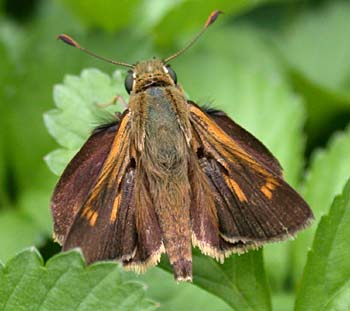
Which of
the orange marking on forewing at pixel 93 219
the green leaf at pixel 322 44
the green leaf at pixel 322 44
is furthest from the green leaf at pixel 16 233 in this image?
the green leaf at pixel 322 44

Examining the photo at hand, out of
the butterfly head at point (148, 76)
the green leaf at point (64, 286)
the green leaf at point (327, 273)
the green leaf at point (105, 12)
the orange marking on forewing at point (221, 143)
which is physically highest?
the green leaf at point (105, 12)

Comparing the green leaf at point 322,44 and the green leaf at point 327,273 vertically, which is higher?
the green leaf at point 322,44

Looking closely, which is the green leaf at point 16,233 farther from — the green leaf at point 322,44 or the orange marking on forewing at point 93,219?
the green leaf at point 322,44

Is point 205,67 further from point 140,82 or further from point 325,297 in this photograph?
point 325,297

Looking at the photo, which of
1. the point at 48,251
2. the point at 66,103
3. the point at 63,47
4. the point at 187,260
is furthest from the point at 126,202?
the point at 63,47

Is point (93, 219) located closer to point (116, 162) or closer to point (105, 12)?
point (116, 162)

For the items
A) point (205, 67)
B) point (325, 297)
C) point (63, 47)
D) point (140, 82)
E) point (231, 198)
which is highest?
point (63, 47)

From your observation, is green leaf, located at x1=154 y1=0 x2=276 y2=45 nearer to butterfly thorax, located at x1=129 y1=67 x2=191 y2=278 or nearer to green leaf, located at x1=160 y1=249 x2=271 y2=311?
butterfly thorax, located at x1=129 y1=67 x2=191 y2=278
